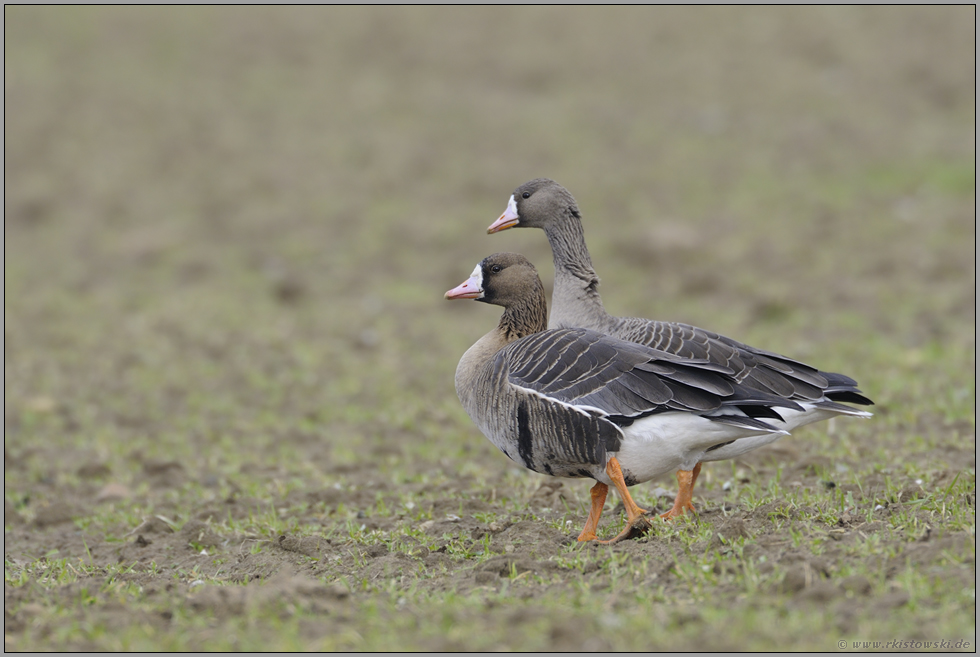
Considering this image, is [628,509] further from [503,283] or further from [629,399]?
[503,283]

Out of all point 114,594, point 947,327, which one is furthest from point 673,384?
point 947,327

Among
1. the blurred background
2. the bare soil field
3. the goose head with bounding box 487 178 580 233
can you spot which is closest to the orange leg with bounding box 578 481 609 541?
the bare soil field

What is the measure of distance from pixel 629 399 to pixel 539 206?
2282mm

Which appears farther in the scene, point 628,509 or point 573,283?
point 573,283

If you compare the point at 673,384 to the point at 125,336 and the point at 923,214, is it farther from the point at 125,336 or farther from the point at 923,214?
the point at 923,214

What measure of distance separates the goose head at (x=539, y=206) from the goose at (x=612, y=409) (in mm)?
1522

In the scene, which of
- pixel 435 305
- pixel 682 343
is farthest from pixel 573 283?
pixel 435 305

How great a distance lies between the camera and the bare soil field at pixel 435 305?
4480mm

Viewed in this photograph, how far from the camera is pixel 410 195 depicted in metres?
16.8

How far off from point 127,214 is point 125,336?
521 centimetres

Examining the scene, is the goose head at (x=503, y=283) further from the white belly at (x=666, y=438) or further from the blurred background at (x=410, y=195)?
the blurred background at (x=410, y=195)

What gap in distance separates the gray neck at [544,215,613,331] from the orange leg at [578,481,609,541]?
4.61ft

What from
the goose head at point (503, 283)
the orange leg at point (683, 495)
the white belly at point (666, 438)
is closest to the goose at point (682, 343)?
the orange leg at point (683, 495)

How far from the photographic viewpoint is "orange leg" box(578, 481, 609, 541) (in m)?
5.45
